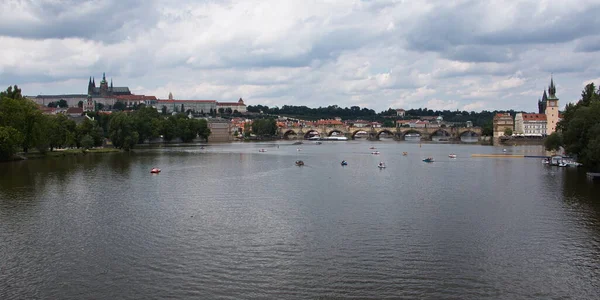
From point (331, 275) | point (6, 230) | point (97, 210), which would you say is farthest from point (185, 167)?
point (331, 275)

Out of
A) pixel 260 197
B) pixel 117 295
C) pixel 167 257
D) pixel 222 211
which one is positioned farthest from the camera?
pixel 260 197

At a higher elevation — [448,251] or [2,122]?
[2,122]

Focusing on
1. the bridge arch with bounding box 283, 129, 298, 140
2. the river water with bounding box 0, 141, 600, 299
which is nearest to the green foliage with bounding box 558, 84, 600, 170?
the river water with bounding box 0, 141, 600, 299

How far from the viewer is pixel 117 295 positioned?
14.2m

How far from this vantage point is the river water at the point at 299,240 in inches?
582

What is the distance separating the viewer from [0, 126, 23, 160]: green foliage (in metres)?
50.2

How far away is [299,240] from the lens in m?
19.5

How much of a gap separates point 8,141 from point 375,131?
369 ft

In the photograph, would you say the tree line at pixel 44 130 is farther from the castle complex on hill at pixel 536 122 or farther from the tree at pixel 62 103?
the tree at pixel 62 103

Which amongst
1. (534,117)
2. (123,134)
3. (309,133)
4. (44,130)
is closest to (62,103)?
(309,133)

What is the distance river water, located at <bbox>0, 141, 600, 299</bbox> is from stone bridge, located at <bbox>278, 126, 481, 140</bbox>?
11009cm

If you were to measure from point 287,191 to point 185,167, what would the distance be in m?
19.5

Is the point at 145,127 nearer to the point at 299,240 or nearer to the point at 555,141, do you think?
the point at 555,141

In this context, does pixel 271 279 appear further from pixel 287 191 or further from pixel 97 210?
pixel 287 191
